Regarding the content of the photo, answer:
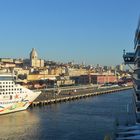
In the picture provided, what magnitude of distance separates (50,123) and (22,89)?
30.3 feet

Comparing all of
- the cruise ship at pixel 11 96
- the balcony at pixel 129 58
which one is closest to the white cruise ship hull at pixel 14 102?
the cruise ship at pixel 11 96

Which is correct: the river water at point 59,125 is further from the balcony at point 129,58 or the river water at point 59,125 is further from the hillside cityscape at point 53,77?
the hillside cityscape at point 53,77

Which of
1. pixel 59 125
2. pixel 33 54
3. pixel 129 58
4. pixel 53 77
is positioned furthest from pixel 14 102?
pixel 33 54

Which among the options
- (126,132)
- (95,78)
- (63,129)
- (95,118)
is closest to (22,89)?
(95,118)

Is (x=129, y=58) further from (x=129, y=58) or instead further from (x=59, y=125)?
(x=59, y=125)

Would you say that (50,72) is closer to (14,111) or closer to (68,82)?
(68,82)

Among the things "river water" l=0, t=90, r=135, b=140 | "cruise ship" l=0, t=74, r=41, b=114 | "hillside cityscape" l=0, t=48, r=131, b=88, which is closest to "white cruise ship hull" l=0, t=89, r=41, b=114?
"cruise ship" l=0, t=74, r=41, b=114

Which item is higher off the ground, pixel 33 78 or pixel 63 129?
pixel 33 78

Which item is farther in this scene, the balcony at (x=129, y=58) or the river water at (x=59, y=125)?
the river water at (x=59, y=125)

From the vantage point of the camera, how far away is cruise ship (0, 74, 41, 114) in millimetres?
36188

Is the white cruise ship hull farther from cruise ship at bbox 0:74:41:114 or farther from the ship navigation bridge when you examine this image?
the ship navigation bridge

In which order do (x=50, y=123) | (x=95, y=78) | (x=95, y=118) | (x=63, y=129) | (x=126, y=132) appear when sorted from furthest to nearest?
(x=95, y=78) < (x=95, y=118) < (x=50, y=123) < (x=63, y=129) < (x=126, y=132)

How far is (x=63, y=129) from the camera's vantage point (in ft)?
88.7

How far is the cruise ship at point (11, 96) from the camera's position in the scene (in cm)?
3619
